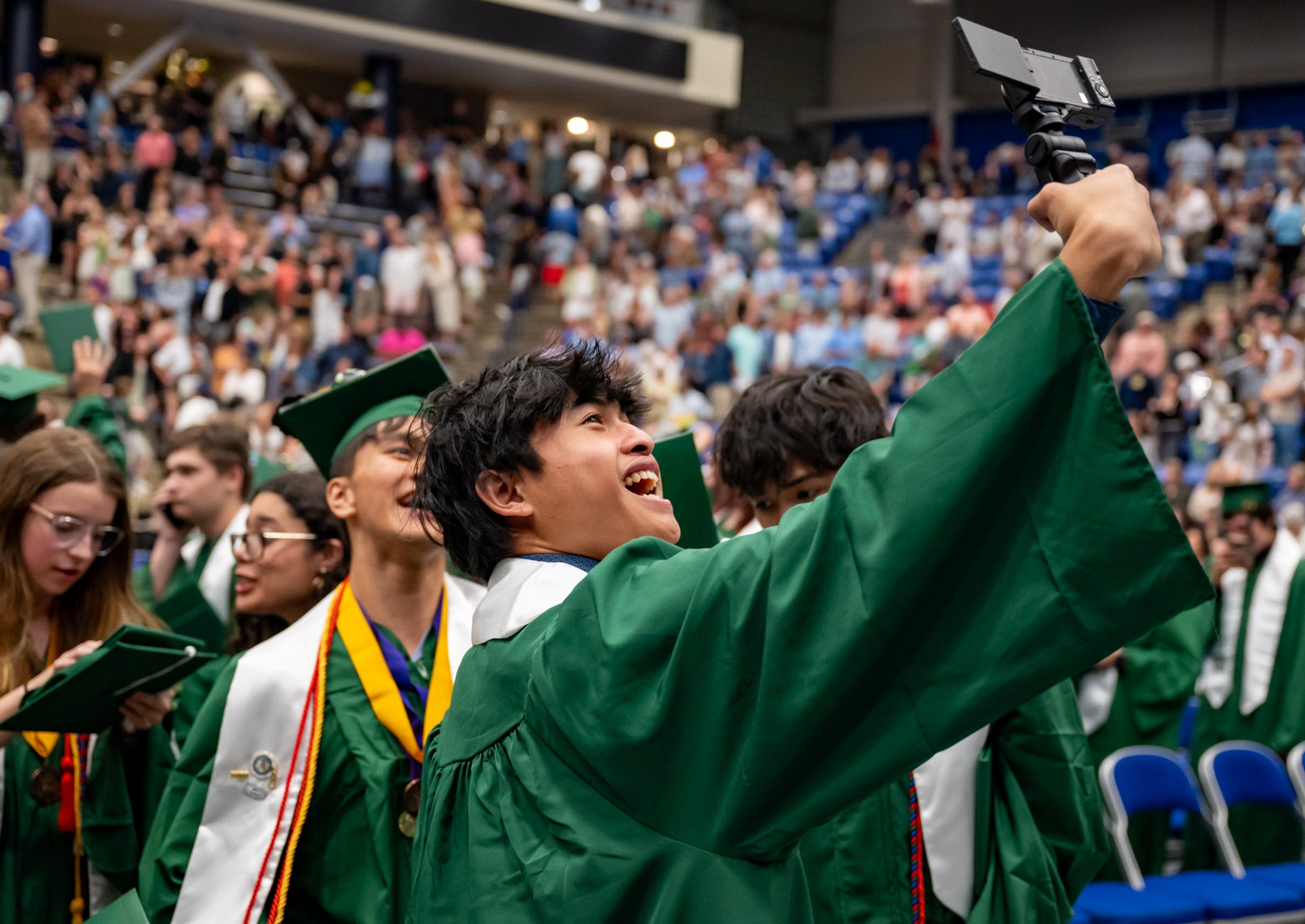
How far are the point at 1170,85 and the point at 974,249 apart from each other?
26.4ft

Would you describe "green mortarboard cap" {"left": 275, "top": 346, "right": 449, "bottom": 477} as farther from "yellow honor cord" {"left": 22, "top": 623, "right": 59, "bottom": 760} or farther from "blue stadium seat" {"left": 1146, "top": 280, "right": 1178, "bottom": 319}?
"blue stadium seat" {"left": 1146, "top": 280, "right": 1178, "bottom": 319}

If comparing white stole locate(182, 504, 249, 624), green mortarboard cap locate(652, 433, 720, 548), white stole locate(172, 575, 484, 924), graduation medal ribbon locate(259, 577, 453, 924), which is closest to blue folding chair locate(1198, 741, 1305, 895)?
green mortarboard cap locate(652, 433, 720, 548)

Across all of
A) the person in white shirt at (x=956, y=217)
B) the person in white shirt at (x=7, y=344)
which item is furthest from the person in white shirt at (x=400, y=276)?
the person in white shirt at (x=956, y=217)

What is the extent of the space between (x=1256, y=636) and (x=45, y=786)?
6.07 meters

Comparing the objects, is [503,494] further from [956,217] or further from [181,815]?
[956,217]

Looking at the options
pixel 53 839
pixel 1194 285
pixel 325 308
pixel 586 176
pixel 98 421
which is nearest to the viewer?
pixel 53 839

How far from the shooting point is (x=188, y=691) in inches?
133

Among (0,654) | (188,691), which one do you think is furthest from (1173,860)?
(0,654)

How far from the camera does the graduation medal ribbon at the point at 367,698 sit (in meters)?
2.42

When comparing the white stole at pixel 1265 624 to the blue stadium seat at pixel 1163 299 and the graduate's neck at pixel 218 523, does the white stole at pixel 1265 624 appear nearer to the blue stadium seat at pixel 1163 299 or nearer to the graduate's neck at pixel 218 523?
the graduate's neck at pixel 218 523

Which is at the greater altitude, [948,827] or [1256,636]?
[948,827]

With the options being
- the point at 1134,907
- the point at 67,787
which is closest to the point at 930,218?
the point at 1134,907

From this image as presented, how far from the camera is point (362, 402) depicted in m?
2.92

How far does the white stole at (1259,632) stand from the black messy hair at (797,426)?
4973 millimetres
